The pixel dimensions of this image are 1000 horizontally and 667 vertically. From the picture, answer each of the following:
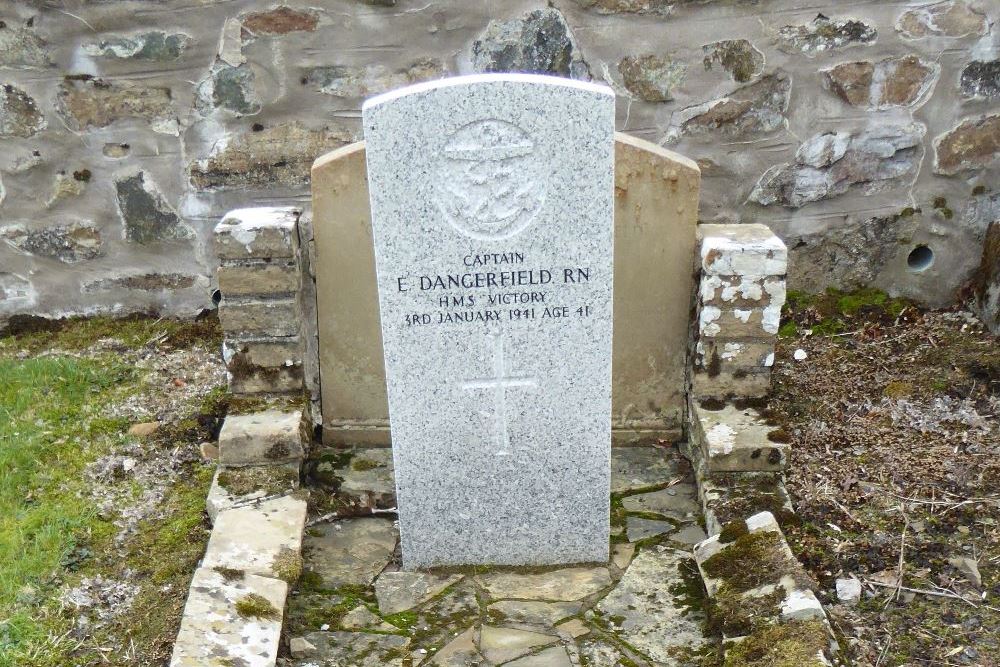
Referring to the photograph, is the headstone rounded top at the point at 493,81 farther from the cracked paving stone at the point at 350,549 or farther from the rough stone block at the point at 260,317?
the cracked paving stone at the point at 350,549

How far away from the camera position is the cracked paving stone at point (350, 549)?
10.6ft

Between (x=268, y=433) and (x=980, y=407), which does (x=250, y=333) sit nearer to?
(x=268, y=433)

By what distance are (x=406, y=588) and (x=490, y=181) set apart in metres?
1.32

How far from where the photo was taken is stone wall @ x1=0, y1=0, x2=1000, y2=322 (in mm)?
4262

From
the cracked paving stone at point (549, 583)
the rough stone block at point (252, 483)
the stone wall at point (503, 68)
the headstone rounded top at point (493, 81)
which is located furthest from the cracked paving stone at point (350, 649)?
the stone wall at point (503, 68)

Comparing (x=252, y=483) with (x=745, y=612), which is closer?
(x=745, y=612)

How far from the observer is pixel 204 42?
4301mm

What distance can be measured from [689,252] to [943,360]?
4.39ft

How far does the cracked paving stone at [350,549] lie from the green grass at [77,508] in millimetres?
374

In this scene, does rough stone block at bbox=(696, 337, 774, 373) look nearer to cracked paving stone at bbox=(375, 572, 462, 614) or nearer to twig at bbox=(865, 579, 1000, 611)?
twig at bbox=(865, 579, 1000, 611)

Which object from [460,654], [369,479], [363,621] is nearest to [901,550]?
[460,654]

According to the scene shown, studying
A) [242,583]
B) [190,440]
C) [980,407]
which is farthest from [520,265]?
[980,407]

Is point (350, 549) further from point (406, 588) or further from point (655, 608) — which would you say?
point (655, 608)

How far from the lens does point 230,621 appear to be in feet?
9.14
